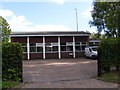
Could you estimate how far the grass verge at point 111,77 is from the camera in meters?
8.89

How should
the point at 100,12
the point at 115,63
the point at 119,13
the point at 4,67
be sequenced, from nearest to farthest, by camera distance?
1. the point at 4,67
2. the point at 115,63
3. the point at 119,13
4. the point at 100,12

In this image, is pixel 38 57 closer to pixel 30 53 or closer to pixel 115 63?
pixel 30 53

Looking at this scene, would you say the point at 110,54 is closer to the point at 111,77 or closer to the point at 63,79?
the point at 111,77

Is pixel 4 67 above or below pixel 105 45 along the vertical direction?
below

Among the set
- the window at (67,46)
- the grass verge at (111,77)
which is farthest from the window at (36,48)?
the grass verge at (111,77)

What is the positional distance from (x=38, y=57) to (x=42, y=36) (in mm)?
3629

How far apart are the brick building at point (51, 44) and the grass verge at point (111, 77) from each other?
19.9m

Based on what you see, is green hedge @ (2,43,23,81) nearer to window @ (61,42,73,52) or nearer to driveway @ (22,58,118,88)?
driveway @ (22,58,118,88)

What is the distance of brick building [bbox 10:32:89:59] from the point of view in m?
29.2

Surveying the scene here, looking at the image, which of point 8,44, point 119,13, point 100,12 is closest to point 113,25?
point 119,13

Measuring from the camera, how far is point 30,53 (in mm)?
29516

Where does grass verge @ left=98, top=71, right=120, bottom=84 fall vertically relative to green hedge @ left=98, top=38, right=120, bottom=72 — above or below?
below

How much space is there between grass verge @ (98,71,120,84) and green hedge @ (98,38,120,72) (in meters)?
0.41

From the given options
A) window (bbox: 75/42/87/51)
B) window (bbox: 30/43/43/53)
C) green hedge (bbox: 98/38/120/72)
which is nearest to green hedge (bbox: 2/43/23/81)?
green hedge (bbox: 98/38/120/72)
